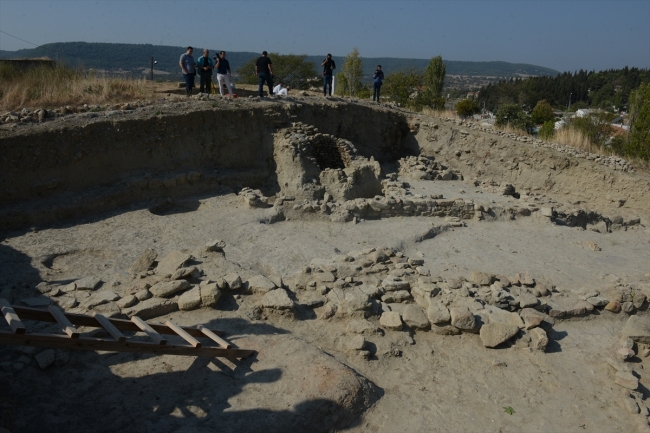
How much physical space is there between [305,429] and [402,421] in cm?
101

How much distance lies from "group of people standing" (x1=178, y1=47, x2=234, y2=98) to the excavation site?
0.73 m

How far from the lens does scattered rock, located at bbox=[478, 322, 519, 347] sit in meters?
5.50

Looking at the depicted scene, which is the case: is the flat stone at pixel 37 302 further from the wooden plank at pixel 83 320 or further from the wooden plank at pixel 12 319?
the wooden plank at pixel 12 319

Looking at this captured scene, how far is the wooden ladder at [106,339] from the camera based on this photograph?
148 inches

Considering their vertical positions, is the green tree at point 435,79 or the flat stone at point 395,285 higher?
the green tree at point 435,79

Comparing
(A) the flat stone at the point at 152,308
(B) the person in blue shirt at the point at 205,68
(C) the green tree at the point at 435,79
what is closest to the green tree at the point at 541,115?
(C) the green tree at the point at 435,79

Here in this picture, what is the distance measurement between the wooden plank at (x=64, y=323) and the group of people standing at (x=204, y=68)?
10.0 meters

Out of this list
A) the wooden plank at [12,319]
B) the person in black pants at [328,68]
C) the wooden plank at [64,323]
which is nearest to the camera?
the wooden plank at [12,319]

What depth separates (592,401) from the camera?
4.89 meters

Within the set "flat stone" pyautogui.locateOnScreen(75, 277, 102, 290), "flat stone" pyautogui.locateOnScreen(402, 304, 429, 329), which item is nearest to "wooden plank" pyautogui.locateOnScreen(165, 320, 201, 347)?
"flat stone" pyautogui.locateOnScreen(75, 277, 102, 290)

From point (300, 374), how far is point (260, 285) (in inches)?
74.4

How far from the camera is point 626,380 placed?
5035mm

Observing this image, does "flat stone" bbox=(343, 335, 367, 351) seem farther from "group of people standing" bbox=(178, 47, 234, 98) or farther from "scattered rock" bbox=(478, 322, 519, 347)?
"group of people standing" bbox=(178, 47, 234, 98)

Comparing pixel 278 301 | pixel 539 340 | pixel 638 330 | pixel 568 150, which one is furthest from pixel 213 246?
pixel 568 150
